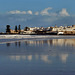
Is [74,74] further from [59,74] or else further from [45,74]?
[45,74]

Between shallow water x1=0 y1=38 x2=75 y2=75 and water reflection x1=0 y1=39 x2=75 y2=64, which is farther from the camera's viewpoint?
water reflection x1=0 y1=39 x2=75 y2=64

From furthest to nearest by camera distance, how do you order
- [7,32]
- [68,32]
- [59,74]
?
1. [68,32]
2. [7,32]
3. [59,74]

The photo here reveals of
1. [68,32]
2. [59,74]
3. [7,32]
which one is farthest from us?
[68,32]

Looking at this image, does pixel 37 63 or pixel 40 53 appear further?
pixel 40 53

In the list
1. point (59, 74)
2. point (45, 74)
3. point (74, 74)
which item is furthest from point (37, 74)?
point (74, 74)

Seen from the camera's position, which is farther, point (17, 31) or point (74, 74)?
point (17, 31)

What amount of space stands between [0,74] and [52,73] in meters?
1.92

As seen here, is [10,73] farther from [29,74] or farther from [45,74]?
[45,74]

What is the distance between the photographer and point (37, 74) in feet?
21.7

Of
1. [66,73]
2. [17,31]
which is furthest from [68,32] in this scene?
[66,73]

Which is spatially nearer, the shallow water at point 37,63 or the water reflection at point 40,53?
the shallow water at point 37,63

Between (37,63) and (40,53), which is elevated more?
(37,63)

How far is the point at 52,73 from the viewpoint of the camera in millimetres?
6793

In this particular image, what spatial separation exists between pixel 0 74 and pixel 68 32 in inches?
7668
